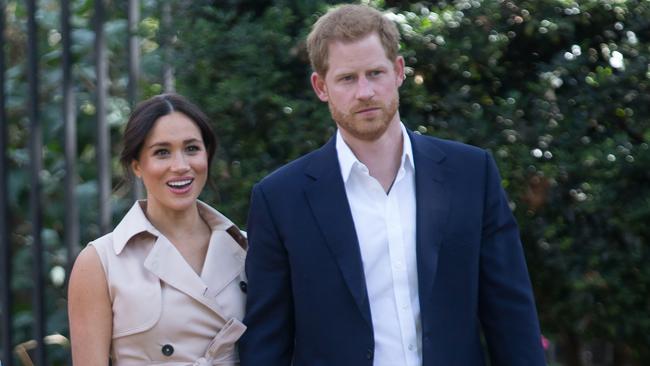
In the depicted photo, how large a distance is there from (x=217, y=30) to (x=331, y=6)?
1.55ft

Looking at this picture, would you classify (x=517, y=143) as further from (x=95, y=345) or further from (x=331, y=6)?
(x=95, y=345)

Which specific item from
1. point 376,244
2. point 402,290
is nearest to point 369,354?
point 402,290

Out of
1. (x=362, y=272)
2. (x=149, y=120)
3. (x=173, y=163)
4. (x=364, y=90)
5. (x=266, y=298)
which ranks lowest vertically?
(x=266, y=298)

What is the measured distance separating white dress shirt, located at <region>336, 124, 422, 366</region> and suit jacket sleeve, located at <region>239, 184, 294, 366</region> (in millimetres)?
257

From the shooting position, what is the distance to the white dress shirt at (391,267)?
3.49 metres

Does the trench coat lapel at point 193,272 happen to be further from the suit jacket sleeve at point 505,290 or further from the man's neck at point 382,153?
the suit jacket sleeve at point 505,290

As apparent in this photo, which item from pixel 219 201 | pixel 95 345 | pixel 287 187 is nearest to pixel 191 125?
pixel 287 187

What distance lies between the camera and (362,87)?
11.4 ft

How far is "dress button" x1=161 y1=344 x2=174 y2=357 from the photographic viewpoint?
3535 millimetres

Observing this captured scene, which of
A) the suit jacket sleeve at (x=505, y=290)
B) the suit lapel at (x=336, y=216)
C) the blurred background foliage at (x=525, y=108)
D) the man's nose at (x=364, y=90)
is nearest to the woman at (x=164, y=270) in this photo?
the suit lapel at (x=336, y=216)

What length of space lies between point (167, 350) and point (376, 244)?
2.24 feet

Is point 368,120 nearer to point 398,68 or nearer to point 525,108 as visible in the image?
point 398,68

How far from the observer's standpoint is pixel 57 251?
619 cm

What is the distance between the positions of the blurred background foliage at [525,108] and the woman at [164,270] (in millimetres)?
1052
